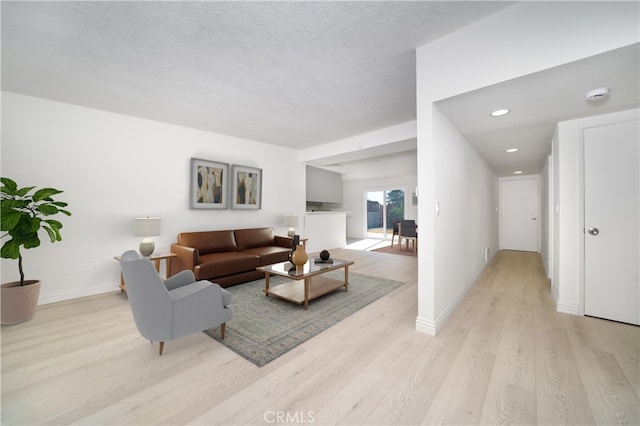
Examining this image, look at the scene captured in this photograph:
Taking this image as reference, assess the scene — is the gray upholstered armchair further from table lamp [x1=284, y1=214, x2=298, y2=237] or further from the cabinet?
the cabinet

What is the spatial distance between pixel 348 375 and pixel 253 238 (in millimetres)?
3439

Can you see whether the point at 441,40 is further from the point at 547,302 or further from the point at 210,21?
the point at 547,302

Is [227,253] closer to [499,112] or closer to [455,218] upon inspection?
[455,218]

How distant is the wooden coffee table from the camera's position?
290 cm

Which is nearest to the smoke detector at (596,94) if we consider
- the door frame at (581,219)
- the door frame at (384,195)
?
the door frame at (581,219)

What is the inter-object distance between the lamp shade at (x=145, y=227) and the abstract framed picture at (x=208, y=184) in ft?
2.77

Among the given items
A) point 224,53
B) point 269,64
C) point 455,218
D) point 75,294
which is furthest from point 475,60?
point 75,294

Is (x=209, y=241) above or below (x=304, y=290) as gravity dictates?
above

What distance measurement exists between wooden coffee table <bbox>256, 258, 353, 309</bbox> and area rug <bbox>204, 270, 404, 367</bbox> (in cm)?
10

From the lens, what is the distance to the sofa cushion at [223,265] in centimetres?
340

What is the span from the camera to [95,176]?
3480 mm

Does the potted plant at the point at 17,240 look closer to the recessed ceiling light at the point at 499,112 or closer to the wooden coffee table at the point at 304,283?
the wooden coffee table at the point at 304,283

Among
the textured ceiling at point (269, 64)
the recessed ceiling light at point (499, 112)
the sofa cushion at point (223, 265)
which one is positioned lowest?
the sofa cushion at point (223, 265)

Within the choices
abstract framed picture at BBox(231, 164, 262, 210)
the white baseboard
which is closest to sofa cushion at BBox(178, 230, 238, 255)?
abstract framed picture at BBox(231, 164, 262, 210)
